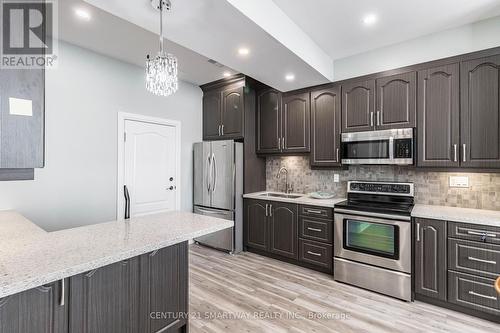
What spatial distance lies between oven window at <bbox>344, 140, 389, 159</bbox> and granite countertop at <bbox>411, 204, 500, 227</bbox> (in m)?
0.69

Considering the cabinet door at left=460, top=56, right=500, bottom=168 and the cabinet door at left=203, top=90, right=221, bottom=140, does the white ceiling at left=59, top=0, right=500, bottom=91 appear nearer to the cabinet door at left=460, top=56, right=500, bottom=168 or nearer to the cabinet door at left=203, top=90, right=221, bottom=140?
the cabinet door at left=460, top=56, right=500, bottom=168

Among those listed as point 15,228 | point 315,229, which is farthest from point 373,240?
point 15,228

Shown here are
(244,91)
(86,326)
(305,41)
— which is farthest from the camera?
(244,91)

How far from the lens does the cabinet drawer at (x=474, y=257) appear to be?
7.05 feet

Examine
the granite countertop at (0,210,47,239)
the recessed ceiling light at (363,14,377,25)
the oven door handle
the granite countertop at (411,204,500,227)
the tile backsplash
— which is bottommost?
the oven door handle

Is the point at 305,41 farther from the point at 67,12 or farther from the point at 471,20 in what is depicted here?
the point at 67,12

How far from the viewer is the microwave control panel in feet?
8.93

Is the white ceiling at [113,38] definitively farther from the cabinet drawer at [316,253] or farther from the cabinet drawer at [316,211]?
the cabinet drawer at [316,253]

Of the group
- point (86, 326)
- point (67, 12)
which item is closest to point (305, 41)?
point (67, 12)

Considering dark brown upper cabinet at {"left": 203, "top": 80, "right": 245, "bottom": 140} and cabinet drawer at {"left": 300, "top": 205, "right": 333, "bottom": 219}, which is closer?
cabinet drawer at {"left": 300, "top": 205, "right": 333, "bottom": 219}

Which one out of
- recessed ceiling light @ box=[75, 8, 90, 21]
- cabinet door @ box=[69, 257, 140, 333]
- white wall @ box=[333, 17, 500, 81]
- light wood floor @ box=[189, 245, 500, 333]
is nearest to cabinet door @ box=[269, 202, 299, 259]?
light wood floor @ box=[189, 245, 500, 333]

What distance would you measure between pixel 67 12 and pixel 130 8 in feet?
3.19

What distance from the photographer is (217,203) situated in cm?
400

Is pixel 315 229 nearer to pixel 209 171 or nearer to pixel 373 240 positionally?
pixel 373 240
